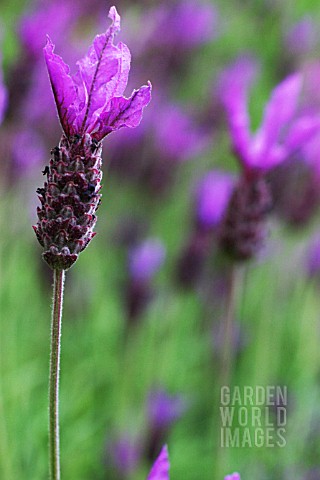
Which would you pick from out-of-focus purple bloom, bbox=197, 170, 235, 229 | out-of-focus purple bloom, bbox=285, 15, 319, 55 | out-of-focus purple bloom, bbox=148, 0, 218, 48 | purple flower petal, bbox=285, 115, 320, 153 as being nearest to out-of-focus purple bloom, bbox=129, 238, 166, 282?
out-of-focus purple bloom, bbox=197, 170, 235, 229

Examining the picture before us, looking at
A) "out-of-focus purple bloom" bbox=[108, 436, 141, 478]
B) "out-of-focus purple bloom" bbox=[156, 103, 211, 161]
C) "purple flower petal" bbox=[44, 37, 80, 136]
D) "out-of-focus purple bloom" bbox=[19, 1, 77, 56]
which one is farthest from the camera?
Answer: "out-of-focus purple bloom" bbox=[156, 103, 211, 161]

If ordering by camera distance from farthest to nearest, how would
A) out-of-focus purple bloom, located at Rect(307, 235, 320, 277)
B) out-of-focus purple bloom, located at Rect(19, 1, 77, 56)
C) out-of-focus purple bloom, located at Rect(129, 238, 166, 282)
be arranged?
out-of-focus purple bloom, located at Rect(307, 235, 320, 277)
out-of-focus purple bloom, located at Rect(129, 238, 166, 282)
out-of-focus purple bloom, located at Rect(19, 1, 77, 56)

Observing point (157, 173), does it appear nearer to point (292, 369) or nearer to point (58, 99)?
point (292, 369)

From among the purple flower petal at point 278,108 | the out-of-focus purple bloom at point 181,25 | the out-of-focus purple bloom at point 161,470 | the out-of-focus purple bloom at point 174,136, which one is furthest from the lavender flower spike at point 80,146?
the out-of-focus purple bloom at point 181,25

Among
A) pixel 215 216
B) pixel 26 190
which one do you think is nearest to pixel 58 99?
pixel 215 216

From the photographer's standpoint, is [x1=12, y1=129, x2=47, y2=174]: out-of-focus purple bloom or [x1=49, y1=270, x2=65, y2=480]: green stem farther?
[x1=12, y1=129, x2=47, y2=174]: out-of-focus purple bloom

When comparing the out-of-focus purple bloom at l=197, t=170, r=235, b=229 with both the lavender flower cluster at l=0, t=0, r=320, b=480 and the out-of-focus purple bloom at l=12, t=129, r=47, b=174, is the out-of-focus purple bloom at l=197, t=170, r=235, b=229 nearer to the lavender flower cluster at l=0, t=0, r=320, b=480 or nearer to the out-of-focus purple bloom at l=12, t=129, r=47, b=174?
the lavender flower cluster at l=0, t=0, r=320, b=480

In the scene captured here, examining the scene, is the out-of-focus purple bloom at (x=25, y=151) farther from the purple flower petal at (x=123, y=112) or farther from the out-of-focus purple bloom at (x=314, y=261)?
the purple flower petal at (x=123, y=112)
